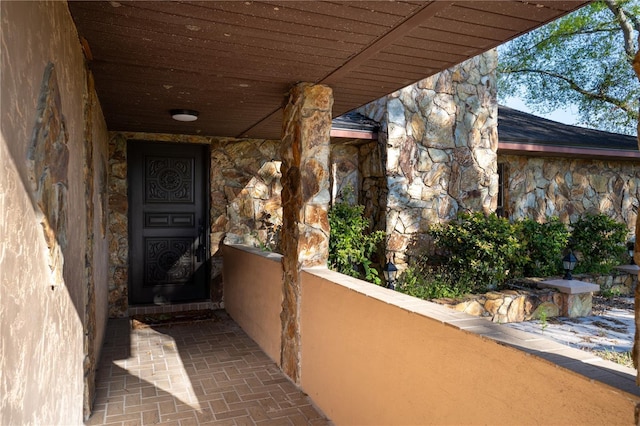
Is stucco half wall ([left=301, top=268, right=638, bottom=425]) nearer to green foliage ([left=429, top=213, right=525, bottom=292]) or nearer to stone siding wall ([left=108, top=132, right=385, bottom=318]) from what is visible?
stone siding wall ([left=108, top=132, right=385, bottom=318])

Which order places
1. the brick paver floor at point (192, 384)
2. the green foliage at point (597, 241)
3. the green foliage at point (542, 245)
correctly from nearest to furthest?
1. the brick paver floor at point (192, 384)
2. the green foliage at point (542, 245)
3. the green foliage at point (597, 241)

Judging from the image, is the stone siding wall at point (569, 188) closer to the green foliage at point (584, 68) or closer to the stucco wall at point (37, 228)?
Answer: the green foliage at point (584, 68)

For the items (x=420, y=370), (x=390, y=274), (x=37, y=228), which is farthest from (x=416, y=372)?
(x=390, y=274)

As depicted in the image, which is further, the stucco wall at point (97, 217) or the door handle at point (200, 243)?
the door handle at point (200, 243)

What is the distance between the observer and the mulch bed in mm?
5188

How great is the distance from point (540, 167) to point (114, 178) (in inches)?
268

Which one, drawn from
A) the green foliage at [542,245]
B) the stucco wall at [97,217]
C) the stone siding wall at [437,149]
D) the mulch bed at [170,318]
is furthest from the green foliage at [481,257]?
the stucco wall at [97,217]

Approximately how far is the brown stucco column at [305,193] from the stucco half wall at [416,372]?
171mm

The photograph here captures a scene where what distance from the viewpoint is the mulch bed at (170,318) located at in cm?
519

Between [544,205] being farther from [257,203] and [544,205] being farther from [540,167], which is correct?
[257,203]

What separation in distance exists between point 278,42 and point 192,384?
2.66 m

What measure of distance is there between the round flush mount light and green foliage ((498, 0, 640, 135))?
11.0 m

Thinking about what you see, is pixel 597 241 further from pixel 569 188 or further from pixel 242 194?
pixel 242 194

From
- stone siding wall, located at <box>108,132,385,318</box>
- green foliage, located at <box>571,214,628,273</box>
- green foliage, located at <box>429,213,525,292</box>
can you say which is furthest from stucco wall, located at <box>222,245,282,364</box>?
green foliage, located at <box>571,214,628,273</box>
